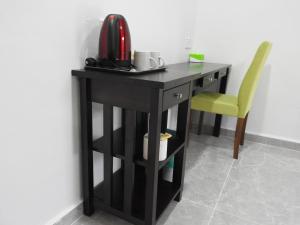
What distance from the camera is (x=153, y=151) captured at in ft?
3.31

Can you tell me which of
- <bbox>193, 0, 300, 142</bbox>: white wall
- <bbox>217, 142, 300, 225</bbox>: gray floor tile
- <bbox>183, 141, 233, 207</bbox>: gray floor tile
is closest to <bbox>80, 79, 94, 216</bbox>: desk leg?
<bbox>183, 141, 233, 207</bbox>: gray floor tile

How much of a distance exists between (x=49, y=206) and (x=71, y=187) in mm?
137

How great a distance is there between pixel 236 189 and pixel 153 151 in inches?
35.6

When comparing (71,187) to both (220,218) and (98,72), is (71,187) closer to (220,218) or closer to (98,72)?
(98,72)

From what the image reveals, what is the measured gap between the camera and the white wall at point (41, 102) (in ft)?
2.74

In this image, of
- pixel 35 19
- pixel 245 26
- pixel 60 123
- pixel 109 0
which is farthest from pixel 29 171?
pixel 245 26

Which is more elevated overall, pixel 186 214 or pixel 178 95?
pixel 178 95

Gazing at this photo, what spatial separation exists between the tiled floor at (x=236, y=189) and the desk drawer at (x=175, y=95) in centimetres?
66

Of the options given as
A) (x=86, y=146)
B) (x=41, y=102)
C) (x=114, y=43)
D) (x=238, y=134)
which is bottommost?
(x=238, y=134)

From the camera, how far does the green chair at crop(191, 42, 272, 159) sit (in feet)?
5.90

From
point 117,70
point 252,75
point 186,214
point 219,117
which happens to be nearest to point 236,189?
point 186,214

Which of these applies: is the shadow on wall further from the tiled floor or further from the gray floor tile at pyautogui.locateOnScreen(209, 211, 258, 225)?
the gray floor tile at pyautogui.locateOnScreen(209, 211, 258, 225)

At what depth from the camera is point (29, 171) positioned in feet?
3.16

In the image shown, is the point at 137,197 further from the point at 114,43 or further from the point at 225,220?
the point at 114,43
